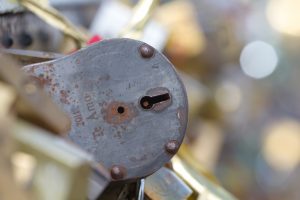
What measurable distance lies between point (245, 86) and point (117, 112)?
1.56 metres

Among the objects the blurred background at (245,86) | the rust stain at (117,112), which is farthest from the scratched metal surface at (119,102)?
the blurred background at (245,86)

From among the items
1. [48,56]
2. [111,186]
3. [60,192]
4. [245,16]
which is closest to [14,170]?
[60,192]

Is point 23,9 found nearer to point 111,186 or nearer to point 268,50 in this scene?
point 111,186

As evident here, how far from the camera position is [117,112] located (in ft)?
1.91

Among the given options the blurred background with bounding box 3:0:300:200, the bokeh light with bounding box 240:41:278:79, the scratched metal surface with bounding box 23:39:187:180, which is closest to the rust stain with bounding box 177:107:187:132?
the scratched metal surface with bounding box 23:39:187:180

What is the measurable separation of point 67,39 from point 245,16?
1.25 m

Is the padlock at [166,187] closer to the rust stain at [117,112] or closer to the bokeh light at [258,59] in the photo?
the rust stain at [117,112]

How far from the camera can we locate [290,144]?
2119 mm

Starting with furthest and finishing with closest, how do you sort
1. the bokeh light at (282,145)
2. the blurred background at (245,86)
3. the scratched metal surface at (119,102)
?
the bokeh light at (282,145) → the blurred background at (245,86) → the scratched metal surface at (119,102)

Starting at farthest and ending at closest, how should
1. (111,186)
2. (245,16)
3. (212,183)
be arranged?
(245,16) < (212,183) < (111,186)

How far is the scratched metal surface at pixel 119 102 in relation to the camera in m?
0.58

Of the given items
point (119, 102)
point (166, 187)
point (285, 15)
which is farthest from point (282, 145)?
point (119, 102)

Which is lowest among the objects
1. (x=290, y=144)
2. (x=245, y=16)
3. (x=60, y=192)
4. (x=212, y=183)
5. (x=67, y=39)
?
(x=290, y=144)

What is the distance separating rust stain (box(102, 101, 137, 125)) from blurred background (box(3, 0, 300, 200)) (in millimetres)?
1308
